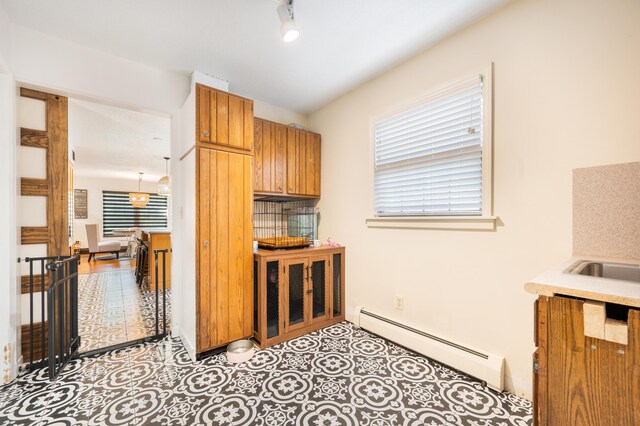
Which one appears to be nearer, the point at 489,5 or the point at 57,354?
the point at 489,5

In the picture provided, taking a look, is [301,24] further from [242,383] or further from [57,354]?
[57,354]

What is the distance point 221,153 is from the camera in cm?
230

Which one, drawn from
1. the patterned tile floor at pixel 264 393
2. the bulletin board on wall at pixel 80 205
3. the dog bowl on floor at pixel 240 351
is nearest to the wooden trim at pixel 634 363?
the patterned tile floor at pixel 264 393

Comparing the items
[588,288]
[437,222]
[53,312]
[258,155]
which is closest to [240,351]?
[53,312]

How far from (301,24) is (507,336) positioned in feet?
8.44

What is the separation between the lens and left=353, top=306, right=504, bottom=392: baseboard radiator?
1764 mm

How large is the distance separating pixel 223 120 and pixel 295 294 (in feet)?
5.70

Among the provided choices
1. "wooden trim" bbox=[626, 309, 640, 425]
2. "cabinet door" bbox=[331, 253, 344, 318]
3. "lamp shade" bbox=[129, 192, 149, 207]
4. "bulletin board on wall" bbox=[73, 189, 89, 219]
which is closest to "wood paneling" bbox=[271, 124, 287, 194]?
"cabinet door" bbox=[331, 253, 344, 318]

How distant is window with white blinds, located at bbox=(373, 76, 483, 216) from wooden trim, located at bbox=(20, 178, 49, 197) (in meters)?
2.79

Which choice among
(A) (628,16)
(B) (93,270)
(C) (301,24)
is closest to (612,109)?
(A) (628,16)

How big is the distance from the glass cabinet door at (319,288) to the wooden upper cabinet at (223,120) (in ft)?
4.34

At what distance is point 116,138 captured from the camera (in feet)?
14.7

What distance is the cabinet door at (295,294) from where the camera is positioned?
255cm

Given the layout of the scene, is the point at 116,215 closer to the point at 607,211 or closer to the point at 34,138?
the point at 34,138
